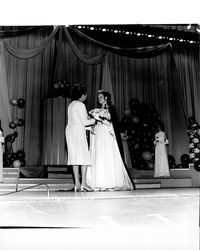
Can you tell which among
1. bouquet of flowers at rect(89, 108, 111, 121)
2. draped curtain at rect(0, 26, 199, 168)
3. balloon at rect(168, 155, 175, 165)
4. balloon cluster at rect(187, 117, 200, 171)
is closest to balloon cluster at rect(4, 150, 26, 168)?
draped curtain at rect(0, 26, 199, 168)

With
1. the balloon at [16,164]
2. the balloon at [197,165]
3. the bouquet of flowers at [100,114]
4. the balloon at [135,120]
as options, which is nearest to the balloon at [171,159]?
the balloon at [135,120]

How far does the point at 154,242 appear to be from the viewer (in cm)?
152

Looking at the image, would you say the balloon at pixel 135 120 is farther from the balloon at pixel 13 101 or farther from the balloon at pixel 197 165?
the balloon at pixel 13 101

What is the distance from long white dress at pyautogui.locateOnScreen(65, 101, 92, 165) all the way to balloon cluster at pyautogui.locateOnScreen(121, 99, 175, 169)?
4.33m

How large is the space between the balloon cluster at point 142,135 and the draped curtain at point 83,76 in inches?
27.2

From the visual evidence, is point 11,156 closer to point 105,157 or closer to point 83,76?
point 83,76

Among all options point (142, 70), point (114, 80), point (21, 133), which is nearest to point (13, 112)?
point (21, 133)

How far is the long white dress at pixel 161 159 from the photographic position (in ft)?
25.7

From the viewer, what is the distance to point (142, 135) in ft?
29.4

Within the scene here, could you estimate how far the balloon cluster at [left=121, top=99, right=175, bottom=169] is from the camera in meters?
8.82

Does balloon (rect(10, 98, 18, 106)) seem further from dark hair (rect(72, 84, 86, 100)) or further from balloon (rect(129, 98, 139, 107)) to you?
dark hair (rect(72, 84, 86, 100))

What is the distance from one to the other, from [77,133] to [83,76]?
5.18m
